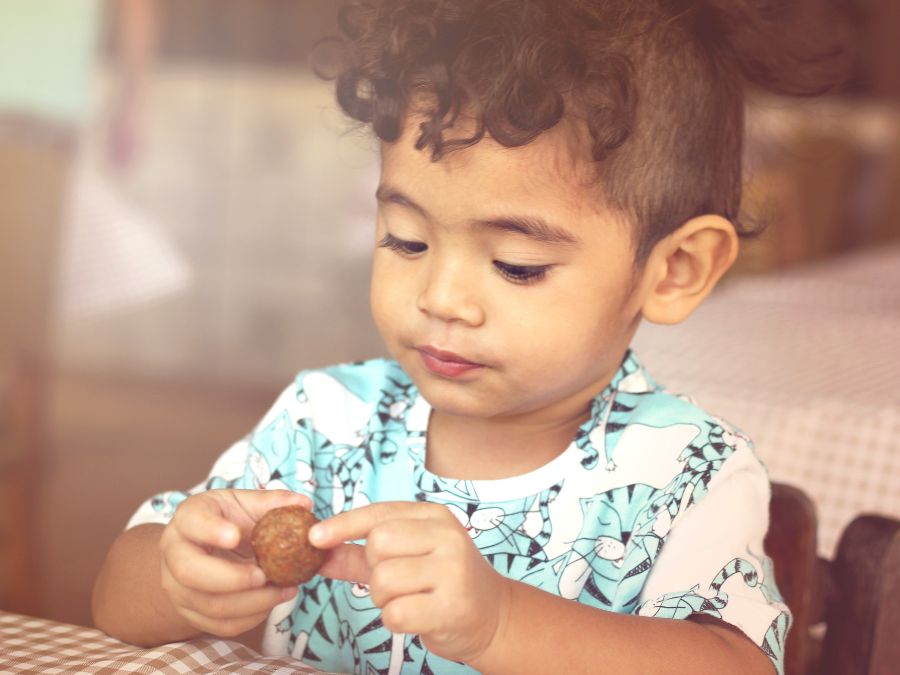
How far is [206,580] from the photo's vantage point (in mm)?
479

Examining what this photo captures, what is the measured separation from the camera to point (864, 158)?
12.1ft

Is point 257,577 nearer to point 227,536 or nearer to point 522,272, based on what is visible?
point 227,536

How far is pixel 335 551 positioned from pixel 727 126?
0.30 metres

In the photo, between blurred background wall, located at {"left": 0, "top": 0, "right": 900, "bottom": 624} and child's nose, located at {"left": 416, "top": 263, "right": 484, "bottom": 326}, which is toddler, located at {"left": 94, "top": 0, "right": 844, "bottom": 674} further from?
blurred background wall, located at {"left": 0, "top": 0, "right": 900, "bottom": 624}

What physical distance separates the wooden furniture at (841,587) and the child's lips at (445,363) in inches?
8.7

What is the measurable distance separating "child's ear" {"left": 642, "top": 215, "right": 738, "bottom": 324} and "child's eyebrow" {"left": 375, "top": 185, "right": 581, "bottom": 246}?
79mm

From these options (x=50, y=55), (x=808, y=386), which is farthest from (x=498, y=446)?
(x=50, y=55)

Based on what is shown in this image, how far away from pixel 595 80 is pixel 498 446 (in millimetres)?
204

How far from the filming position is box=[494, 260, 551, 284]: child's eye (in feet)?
1.79

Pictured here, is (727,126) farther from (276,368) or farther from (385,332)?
(276,368)

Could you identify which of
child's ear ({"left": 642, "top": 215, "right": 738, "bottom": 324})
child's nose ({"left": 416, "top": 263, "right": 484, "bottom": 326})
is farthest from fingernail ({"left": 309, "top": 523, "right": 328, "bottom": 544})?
child's ear ({"left": 642, "top": 215, "right": 738, "bottom": 324})

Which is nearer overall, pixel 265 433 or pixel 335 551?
pixel 335 551

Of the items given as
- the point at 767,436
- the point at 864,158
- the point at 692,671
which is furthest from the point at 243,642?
the point at 864,158

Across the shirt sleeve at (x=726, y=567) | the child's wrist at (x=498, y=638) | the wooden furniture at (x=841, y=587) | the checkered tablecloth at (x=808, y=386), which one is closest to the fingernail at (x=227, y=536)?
the child's wrist at (x=498, y=638)
